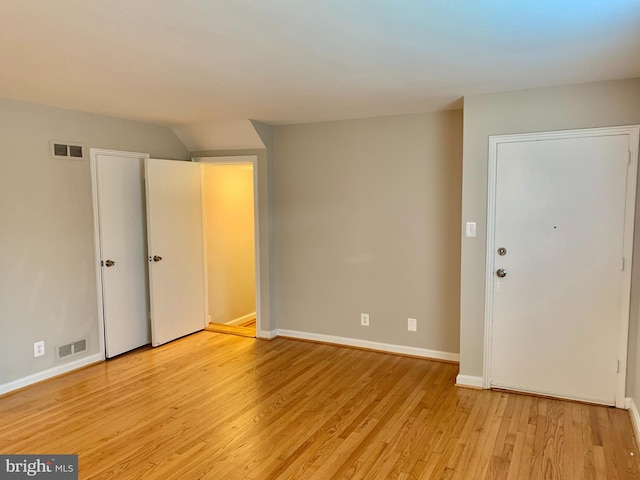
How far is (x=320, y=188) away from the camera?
4.59 meters

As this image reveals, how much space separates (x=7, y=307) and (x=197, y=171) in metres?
2.27

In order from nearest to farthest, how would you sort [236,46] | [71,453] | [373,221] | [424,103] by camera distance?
[236,46], [71,453], [424,103], [373,221]

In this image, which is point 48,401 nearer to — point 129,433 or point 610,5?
point 129,433

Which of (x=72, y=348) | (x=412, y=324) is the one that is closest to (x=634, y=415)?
(x=412, y=324)

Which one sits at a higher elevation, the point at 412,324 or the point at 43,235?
the point at 43,235

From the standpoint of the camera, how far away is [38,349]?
368cm

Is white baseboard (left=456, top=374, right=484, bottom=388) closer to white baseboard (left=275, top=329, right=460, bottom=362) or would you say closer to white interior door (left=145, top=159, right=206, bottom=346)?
white baseboard (left=275, top=329, right=460, bottom=362)

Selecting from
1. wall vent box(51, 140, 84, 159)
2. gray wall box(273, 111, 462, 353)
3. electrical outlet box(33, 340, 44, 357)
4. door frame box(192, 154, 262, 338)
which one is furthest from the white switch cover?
electrical outlet box(33, 340, 44, 357)

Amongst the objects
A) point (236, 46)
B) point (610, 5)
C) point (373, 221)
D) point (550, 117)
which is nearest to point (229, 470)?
point (236, 46)

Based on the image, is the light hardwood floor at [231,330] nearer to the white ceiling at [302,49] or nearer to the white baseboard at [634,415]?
the white ceiling at [302,49]

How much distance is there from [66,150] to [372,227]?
281 centimetres

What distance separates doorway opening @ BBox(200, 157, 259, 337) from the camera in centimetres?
545

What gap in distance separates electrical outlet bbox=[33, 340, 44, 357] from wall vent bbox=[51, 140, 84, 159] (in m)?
1.56

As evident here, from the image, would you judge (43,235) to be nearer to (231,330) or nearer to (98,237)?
(98,237)
